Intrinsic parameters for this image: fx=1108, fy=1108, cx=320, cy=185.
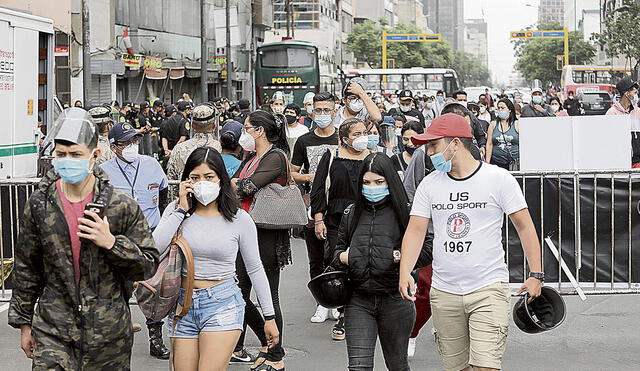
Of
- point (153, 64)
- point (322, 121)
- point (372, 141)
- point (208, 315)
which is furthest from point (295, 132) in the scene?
point (153, 64)

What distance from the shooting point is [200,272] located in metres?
5.79

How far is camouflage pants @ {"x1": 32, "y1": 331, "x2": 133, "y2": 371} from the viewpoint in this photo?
15.3 feet

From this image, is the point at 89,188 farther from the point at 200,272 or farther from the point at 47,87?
the point at 47,87

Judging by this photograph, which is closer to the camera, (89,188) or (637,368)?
(89,188)

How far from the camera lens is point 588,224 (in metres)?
8.80

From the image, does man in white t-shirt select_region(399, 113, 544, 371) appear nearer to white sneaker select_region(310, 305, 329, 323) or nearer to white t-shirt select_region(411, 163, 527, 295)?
white t-shirt select_region(411, 163, 527, 295)

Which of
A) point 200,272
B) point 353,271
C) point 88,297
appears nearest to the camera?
point 88,297

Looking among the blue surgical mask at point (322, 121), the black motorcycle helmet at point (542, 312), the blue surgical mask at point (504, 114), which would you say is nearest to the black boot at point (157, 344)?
the blue surgical mask at point (322, 121)

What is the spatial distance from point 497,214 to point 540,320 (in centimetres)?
79

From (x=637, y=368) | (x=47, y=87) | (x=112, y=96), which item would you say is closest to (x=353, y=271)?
(x=637, y=368)

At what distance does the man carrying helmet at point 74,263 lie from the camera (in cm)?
466

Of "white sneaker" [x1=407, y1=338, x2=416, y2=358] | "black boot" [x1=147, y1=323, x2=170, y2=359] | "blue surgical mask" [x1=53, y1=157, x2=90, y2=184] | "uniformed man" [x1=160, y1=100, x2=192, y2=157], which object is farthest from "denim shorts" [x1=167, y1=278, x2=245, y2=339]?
"uniformed man" [x1=160, y1=100, x2=192, y2=157]

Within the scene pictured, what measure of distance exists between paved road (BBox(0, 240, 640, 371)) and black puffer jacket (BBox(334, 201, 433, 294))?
195 centimetres

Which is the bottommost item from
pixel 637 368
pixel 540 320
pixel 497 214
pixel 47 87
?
pixel 637 368
